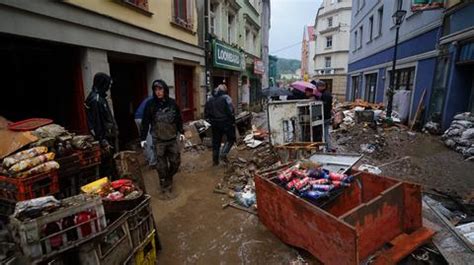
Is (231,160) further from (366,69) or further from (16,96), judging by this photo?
(366,69)

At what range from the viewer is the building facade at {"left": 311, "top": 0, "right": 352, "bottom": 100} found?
29859mm

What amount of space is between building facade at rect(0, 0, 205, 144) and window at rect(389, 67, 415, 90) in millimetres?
9163

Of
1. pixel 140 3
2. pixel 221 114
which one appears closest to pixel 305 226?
pixel 221 114

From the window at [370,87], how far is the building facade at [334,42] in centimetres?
1263

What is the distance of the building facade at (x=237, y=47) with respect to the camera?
410 inches

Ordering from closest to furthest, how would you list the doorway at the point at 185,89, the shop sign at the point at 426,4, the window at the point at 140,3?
the window at the point at 140,3 < the shop sign at the point at 426,4 < the doorway at the point at 185,89

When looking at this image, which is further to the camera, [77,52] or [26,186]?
[77,52]

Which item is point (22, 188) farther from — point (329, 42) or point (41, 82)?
point (329, 42)

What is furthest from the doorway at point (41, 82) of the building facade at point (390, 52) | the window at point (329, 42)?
the window at point (329, 42)

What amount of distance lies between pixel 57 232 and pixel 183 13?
309 inches

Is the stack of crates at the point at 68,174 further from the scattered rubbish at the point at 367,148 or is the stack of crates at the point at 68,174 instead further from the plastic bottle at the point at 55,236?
the scattered rubbish at the point at 367,148

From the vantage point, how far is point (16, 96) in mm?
3943

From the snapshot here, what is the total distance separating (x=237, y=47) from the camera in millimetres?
12930

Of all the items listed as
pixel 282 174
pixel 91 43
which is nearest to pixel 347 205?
pixel 282 174
